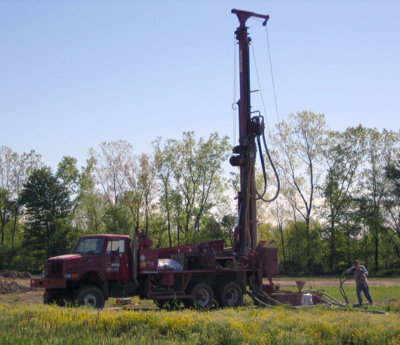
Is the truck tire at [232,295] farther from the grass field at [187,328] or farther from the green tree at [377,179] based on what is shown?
the green tree at [377,179]

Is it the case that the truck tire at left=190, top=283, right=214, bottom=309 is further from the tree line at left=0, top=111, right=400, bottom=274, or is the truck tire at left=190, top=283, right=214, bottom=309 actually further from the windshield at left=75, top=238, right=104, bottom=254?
the tree line at left=0, top=111, right=400, bottom=274

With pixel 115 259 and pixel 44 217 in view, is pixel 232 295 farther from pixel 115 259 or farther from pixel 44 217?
pixel 44 217

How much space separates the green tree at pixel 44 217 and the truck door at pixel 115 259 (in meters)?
46.6

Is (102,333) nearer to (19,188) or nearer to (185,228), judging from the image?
(185,228)

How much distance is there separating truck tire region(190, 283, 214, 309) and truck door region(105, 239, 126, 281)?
2765 mm

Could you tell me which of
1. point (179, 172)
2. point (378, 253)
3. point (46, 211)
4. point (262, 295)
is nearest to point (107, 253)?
point (262, 295)

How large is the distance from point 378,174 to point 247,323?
55.3 m

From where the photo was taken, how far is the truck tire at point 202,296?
62.5 feet

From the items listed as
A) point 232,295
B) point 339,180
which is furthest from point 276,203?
point 232,295

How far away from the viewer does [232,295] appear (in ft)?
65.8

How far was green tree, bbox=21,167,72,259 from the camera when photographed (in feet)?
207

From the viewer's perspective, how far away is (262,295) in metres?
20.3

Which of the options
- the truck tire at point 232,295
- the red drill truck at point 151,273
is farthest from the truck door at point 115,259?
the truck tire at point 232,295

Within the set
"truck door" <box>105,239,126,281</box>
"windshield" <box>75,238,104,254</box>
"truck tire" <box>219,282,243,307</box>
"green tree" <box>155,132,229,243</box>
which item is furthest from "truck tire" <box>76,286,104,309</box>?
"green tree" <box>155,132,229,243</box>
